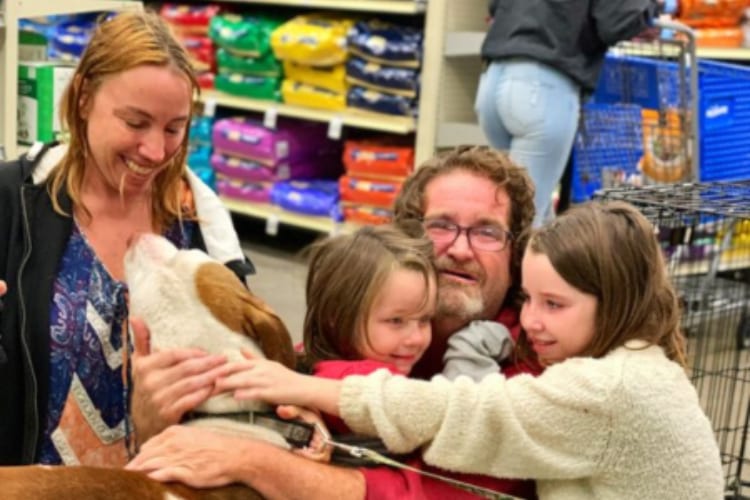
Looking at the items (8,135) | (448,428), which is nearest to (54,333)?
(448,428)

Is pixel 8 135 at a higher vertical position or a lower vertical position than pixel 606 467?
higher

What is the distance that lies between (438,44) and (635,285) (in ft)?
12.0

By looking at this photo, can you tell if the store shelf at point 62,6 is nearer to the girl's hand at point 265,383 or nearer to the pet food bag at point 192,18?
the girl's hand at point 265,383

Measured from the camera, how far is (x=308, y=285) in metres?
2.02

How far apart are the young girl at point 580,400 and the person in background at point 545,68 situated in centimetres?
231

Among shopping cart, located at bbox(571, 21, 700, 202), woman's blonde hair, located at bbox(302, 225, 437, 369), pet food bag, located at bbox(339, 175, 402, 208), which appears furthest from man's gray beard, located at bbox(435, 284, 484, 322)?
pet food bag, located at bbox(339, 175, 402, 208)

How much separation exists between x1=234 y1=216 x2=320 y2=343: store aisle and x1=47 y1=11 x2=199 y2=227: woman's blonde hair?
245 centimetres

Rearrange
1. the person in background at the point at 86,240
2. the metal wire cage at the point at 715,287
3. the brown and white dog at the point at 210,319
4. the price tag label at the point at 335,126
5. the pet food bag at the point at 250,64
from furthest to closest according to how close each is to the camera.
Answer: the pet food bag at the point at 250,64 → the price tag label at the point at 335,126 → the metal wire cage at the point at 715,287 → the person in background at the point at 86,240 → the brown and white dog at the point at 210,319

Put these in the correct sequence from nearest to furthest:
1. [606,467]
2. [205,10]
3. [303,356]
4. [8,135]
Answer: [606,467], [303,356], [8,135], [205,10]

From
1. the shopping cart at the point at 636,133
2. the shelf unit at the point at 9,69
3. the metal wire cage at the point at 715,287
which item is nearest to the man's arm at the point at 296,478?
the metal wire cage at the point at 715,287

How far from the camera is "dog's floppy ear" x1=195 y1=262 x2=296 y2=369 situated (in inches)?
66.4

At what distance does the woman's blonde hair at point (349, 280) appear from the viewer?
1888mm

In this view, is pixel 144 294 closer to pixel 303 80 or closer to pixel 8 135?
pixel 8 135

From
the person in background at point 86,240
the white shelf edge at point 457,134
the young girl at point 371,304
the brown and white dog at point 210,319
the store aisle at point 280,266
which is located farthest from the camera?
the white shelf edge at point 457,134
